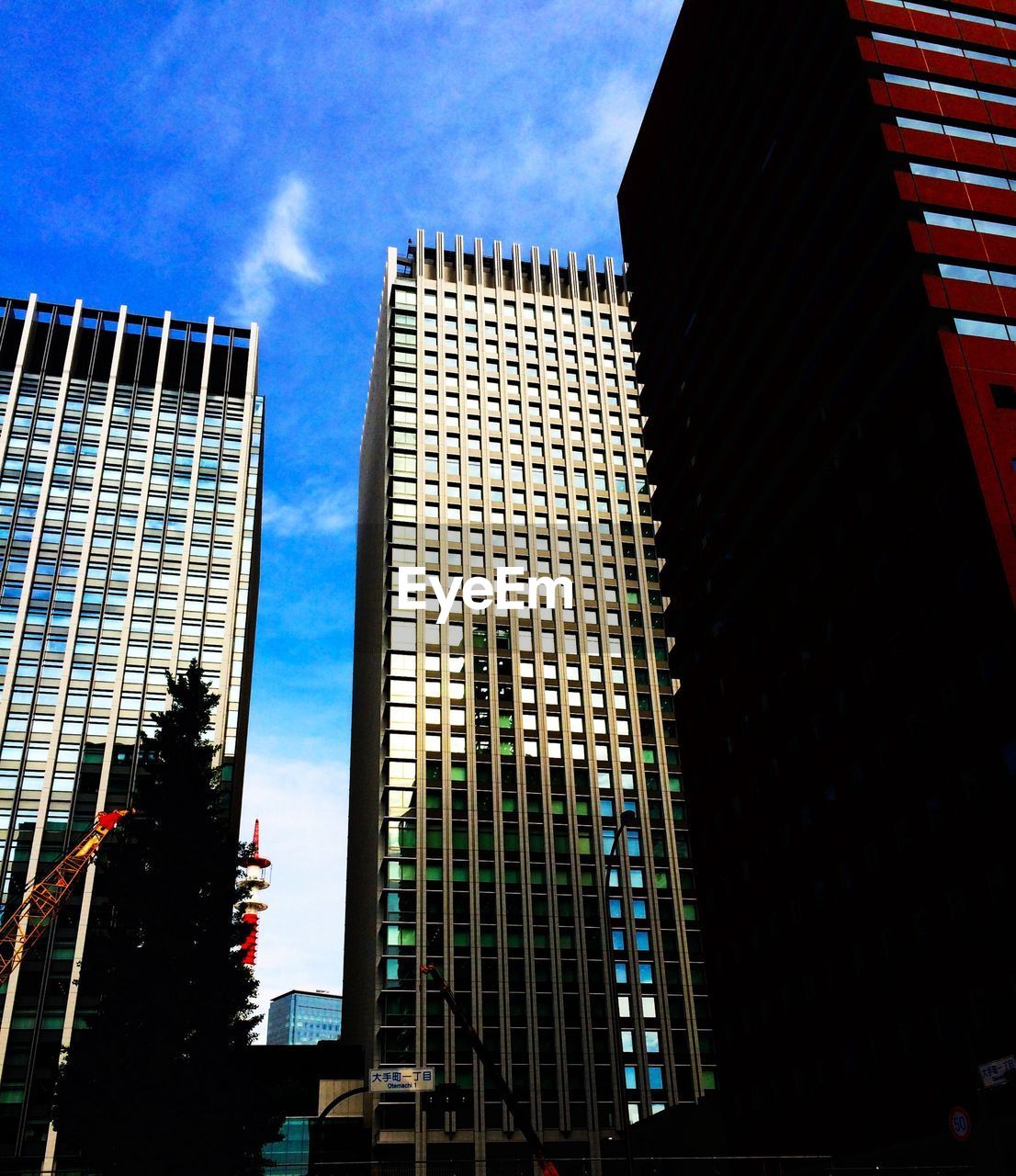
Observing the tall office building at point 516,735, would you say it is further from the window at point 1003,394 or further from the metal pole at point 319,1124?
the window at point 1003,394

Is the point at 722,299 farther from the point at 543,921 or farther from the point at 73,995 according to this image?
the point at 73,995

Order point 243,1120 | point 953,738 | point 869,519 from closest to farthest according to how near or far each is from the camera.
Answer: point 243,1120 → point 953,738 → point 869,519

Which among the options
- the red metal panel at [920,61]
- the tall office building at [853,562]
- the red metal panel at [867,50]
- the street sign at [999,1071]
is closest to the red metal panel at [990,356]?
the tall office building at [853,562]

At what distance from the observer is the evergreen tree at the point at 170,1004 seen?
111 ft

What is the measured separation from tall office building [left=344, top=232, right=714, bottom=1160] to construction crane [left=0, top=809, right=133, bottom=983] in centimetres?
2255

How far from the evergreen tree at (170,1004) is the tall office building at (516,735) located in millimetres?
32216

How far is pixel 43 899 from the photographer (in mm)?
85250

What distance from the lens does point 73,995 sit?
3312 inches

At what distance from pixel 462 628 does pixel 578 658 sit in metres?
10.9

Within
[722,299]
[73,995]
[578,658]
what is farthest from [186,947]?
[578,658]

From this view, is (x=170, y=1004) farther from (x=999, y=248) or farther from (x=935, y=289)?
(x=999, y=248)

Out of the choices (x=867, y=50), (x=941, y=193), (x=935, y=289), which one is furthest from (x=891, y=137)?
(x=935, y=289)

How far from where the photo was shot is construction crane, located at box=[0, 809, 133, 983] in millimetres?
83438

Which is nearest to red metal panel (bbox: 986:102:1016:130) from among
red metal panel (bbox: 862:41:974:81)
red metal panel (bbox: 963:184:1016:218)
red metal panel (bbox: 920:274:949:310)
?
red metal panel (bbox: 862:41:974:81)
